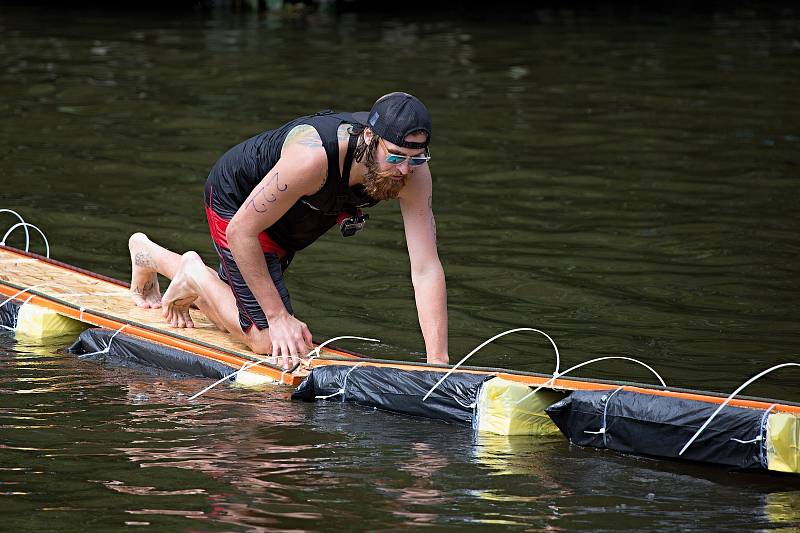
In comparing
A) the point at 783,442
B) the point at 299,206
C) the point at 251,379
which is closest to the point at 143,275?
the point at 251,379

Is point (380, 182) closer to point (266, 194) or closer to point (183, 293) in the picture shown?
point (266, 194)

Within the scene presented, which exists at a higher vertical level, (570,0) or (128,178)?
(570,0)

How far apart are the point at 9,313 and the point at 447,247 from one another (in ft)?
12.0

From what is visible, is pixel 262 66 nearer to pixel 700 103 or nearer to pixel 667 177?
pixel 700 103

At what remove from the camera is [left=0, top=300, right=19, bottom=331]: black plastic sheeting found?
746 centimetres

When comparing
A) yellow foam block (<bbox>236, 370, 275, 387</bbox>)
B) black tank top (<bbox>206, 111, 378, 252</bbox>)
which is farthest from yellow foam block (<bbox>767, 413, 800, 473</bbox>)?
yellow foam block (<bbox>236, 370, 275, 387</bbox>)

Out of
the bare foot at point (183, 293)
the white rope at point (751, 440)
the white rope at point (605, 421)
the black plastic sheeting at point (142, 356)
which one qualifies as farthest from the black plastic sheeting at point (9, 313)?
the white rope at point (751, 440)

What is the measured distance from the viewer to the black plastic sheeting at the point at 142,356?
666 cm

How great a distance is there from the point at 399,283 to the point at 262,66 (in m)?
10.5

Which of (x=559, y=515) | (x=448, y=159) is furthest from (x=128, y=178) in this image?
(x=559, y=515)

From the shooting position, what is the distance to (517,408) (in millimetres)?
5695

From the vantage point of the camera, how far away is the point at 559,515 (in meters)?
4.78

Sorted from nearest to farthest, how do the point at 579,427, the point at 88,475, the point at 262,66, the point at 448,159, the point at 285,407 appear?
1. the point at 88,475
2. the point at 579,427
3. the point at 285,407
4. the point at 448,159
5. the point at 262,66

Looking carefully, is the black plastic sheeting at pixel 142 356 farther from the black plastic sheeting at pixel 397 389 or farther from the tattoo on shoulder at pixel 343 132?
the tattoo on shoulder at pixel 343 132
